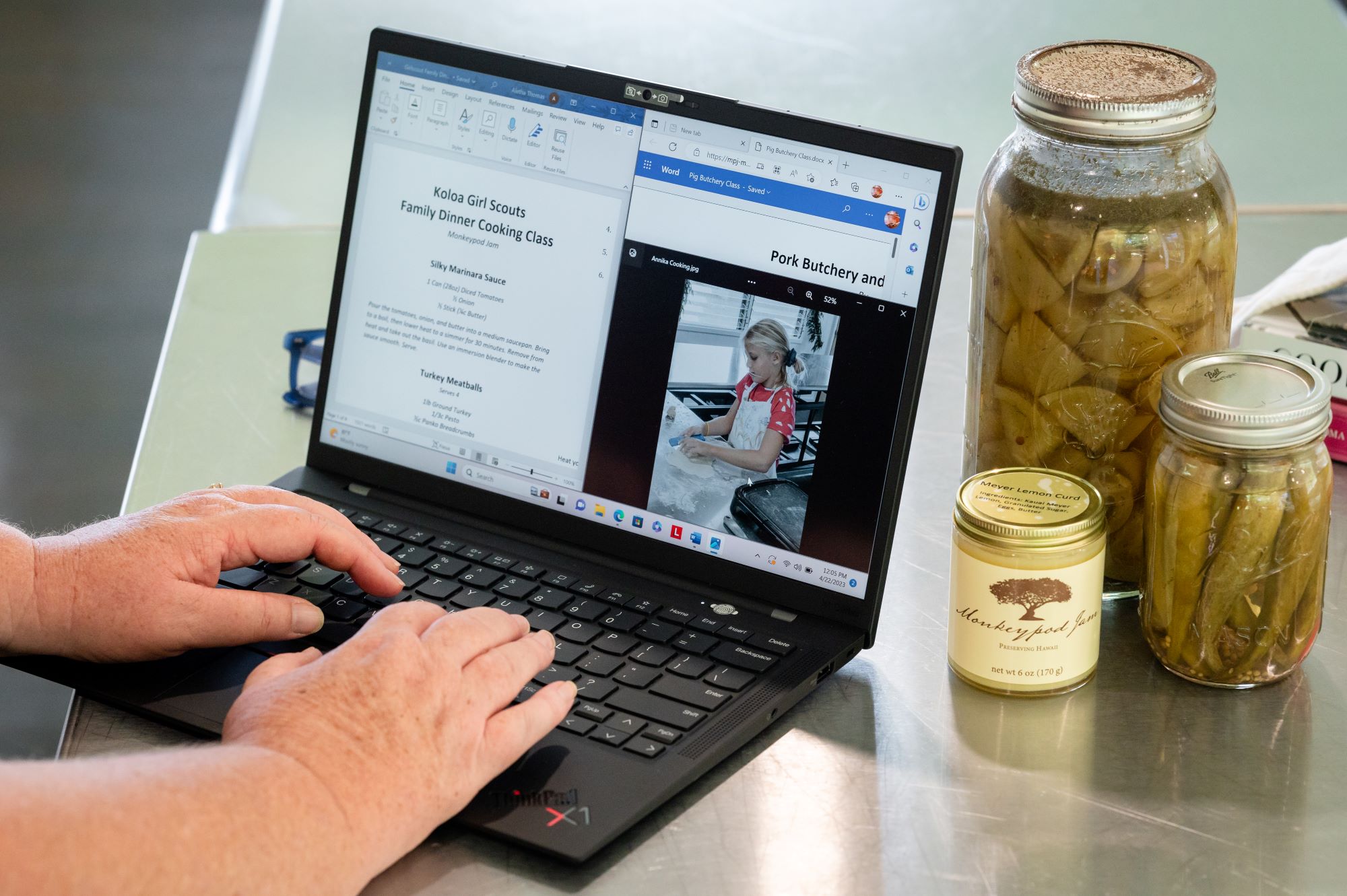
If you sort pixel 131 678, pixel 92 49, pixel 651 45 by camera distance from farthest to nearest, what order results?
pixel 92 49 → pixel 651 45 → pixel 131 678

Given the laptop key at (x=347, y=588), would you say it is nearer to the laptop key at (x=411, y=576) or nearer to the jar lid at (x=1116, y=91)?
the laptop key at (x=411, y=576)

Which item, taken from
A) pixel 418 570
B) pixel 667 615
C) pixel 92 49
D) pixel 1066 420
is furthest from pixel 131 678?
pixel 92 49

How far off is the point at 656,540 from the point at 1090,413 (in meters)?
0.29

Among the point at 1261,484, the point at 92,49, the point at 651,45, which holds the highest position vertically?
the point at 651,45

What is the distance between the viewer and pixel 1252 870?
2.31ft

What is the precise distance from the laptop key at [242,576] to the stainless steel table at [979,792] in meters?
0.12

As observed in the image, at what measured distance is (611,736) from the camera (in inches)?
30.0

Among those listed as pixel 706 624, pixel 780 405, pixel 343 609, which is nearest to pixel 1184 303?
pixel 780 405

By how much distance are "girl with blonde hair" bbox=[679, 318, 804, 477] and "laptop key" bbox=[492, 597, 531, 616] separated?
0.54 feet

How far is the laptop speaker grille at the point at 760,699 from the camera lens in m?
0.76

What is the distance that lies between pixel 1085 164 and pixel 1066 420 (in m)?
0.16

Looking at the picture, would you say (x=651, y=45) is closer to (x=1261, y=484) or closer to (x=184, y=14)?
(x=1261, y=484)

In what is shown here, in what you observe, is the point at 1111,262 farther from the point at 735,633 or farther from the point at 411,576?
the point at 411,576

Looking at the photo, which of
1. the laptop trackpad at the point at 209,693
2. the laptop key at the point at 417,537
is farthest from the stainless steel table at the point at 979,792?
the laptop key at the point at 417,537
